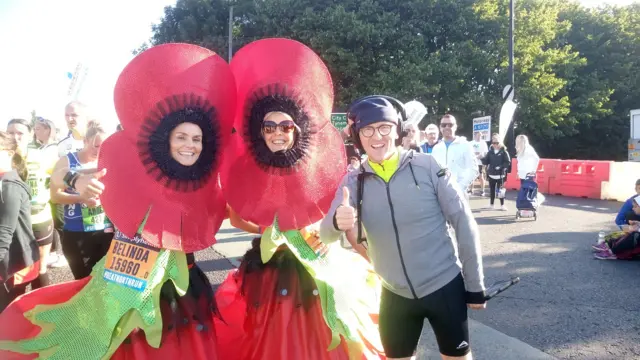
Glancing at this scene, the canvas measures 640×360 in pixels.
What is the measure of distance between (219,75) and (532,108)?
23.8 metres

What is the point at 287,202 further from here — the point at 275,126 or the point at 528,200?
the point at 528,200

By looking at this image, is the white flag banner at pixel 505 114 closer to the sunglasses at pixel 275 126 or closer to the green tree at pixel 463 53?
the green tree at pixel 463 53

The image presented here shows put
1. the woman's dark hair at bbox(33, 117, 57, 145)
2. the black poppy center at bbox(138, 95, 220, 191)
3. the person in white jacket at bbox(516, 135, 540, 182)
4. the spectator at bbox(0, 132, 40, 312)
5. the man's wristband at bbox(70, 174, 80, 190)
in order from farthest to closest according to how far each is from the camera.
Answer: the person in white jacket at bbox(516, 135, 540, 182) < the woman's dark hair at bbox(33, 117, 57, 145) < the spectator at bbox(0, 132, 40, 312) < the man's wristband at bbox(70, 174, 80, 190) < the black poppy center at bbox(138, 95, 220, 191)

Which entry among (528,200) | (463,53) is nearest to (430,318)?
(528,200)

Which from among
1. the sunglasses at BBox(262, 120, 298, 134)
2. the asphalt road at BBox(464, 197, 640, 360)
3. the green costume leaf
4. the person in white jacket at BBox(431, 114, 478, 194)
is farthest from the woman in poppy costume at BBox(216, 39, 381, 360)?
the person in white jacket at BBox(431, 114, 478, 194)

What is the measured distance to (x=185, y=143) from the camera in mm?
2236

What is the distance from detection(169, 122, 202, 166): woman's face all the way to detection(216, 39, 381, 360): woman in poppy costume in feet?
1.03

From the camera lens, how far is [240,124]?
2.53 meters

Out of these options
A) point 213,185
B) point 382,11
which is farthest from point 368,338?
point 382,11

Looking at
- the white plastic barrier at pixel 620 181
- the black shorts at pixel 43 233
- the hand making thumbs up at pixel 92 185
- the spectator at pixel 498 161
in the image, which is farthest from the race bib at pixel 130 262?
the white plastic barrier at pixel 620 181

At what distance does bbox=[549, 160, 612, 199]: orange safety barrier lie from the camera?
43.1 ft

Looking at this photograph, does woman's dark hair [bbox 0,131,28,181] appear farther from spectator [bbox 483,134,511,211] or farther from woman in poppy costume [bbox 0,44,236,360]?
spectator [bbox 483,134,511,211]

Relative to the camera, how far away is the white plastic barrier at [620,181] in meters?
12.4

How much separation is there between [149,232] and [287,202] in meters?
0.70
